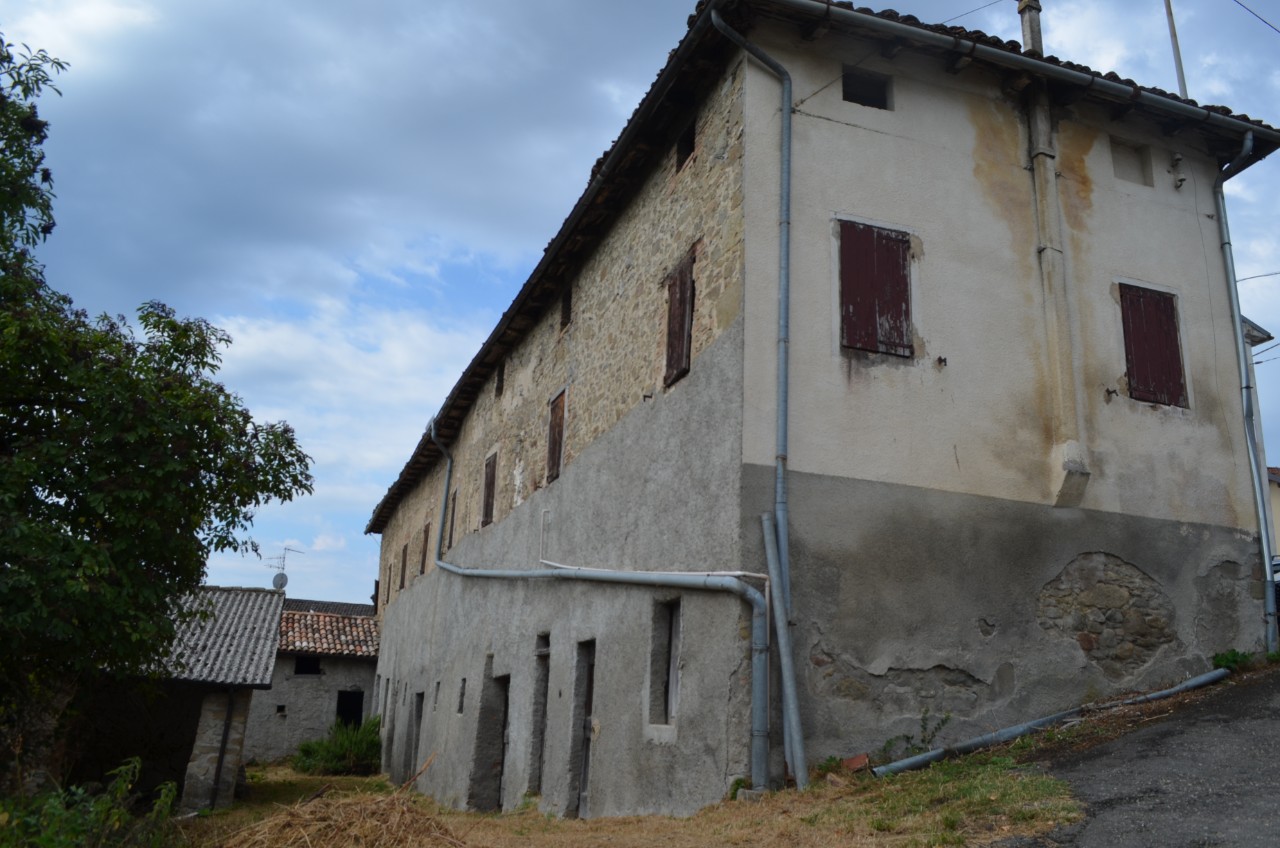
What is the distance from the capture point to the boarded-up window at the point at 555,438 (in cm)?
1308

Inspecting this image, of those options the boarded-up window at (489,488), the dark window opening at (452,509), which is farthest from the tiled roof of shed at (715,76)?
the dark window opening at (452,509)

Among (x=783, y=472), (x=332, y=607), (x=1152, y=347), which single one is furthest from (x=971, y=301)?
(x=332, y=607)

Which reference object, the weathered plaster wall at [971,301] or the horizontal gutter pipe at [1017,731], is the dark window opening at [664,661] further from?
the horizontal gutter pipe at [1017,731]

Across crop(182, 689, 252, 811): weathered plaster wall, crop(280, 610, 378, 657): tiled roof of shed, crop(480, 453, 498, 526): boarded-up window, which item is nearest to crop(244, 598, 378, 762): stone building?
crop(280, 610, 378, 657): tiled roof of shed

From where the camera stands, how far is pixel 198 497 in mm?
10203

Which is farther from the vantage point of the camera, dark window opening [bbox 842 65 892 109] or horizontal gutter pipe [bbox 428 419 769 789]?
dark window opening [bbox 842 65 892 109]

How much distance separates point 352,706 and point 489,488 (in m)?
13.4

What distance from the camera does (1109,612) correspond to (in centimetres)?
897

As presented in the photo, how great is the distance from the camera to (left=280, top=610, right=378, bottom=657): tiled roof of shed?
1036 inches

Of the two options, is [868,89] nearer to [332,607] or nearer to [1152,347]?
[1152,347]

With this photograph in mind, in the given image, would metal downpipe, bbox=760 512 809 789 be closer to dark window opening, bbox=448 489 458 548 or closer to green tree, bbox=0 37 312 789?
green tree, bbox=0 37 312 789

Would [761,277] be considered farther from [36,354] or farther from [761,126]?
[36,354]

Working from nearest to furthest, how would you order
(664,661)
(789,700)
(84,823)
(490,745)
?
(84,823), (789,700), (664,661), (490,745)

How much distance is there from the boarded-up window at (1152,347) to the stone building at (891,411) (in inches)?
1.2
